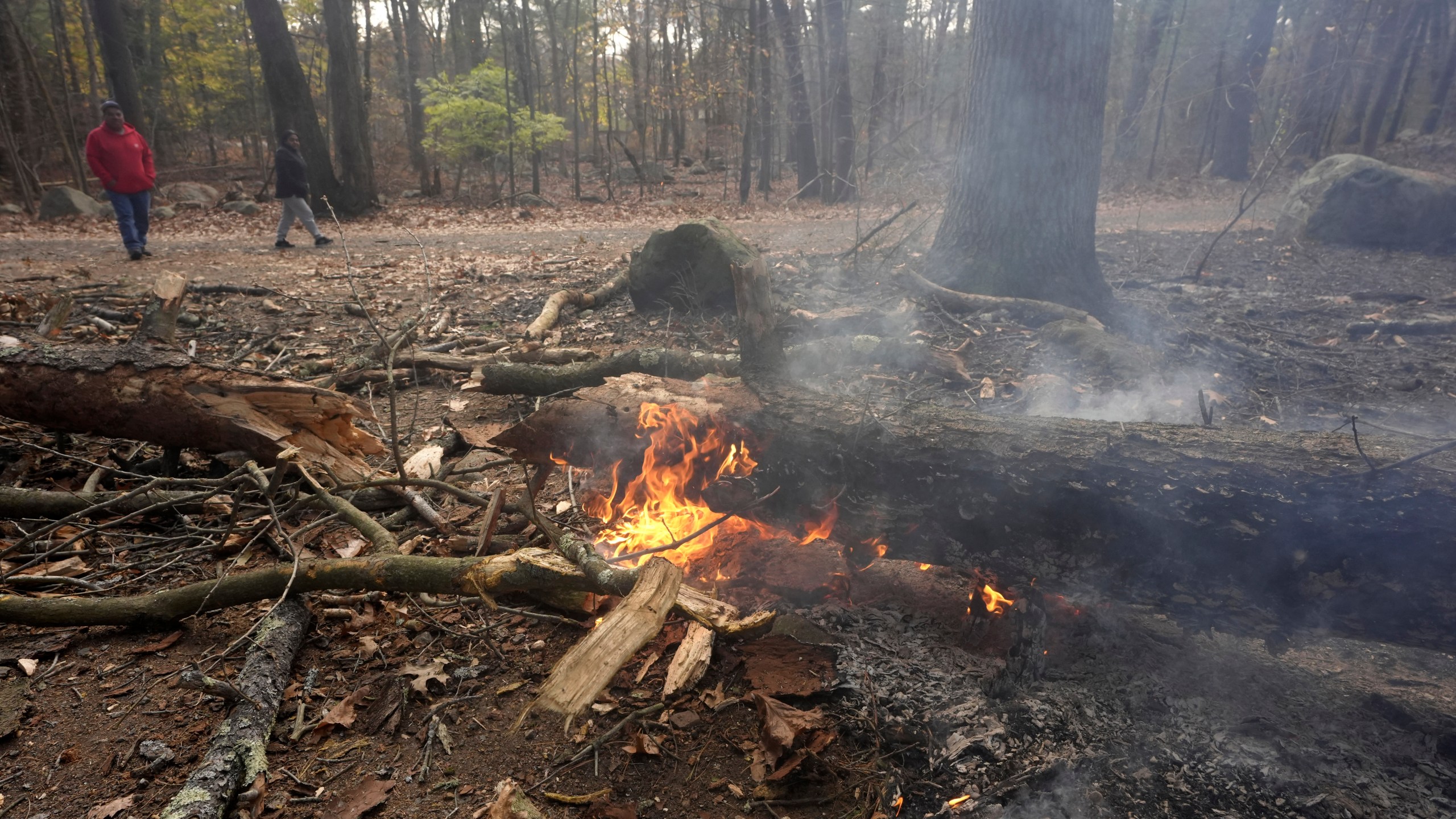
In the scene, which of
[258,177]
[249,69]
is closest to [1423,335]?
[258,177]

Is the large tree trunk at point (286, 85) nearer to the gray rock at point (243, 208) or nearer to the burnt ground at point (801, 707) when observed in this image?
the gray rock at point (243, 208)

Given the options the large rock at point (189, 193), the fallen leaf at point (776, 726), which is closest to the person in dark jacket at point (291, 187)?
the large rock at point (189, 193)

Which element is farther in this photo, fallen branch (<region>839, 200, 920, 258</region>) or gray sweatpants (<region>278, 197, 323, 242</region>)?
gray sweatpants (<region>278, 197, 323, 242</region>)

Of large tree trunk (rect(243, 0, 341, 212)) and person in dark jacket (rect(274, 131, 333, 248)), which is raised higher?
large tree trunk (rect(243, 0, 341, 212))

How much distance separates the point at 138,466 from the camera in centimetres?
401

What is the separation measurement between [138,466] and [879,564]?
4.42m

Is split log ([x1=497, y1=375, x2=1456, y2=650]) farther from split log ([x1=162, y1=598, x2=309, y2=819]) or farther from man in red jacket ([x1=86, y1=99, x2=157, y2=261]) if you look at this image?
man in red jacket ([x1=86, y1=99, x2=157, y2=261])

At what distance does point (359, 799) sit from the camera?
7.40 feet

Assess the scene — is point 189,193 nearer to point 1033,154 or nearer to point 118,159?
point 118,159

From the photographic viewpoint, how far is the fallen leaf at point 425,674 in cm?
273

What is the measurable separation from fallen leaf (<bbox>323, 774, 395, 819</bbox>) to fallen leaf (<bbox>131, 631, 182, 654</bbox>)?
1.31m

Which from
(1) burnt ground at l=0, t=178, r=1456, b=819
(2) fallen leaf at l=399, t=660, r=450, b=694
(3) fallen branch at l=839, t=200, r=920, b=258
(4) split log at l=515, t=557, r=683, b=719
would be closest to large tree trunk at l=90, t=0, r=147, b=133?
(1) burnt ground at l=0, t=178, r=1456, b=819

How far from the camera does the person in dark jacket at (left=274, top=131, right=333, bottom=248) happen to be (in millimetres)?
10703

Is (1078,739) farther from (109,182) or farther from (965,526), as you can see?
(109,182)
